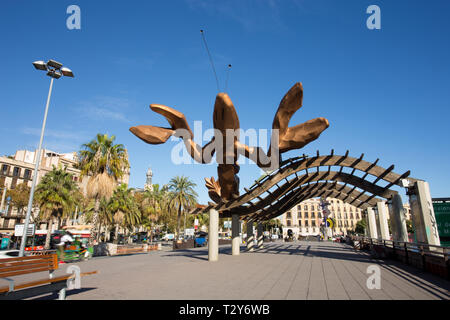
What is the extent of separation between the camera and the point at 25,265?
5.53 m

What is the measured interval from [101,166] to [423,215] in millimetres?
20705

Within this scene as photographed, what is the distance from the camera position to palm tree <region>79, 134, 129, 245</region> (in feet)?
65.4

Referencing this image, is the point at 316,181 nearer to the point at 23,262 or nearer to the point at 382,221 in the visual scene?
the point at 382,221

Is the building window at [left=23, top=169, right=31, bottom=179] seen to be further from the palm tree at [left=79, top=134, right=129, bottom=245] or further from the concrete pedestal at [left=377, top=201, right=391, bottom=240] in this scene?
the concrete pedestal at [left=377, top=201, right=391, bottom=240]

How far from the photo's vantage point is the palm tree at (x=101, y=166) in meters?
19.9

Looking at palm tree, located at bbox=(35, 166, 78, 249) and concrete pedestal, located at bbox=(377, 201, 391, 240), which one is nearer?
concrete pedestal, located at bbox=(377, 201, 391, 240)

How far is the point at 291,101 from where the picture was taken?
1116cm

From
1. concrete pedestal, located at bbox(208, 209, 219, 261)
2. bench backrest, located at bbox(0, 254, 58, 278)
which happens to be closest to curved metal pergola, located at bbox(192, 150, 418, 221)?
concrete pedestal, located at bbox(208, 209, 219, 261)

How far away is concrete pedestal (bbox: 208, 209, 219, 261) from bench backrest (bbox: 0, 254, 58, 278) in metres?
8.50

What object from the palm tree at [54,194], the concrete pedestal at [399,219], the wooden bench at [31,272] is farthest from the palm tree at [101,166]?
the concrete pedestal at [399,219]

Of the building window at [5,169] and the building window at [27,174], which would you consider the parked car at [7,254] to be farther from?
the building window at [27,174]

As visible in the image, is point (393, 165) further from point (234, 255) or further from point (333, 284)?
point (234, 255)
